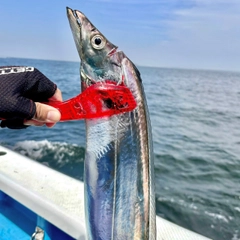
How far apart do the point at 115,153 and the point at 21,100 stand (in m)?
0.40

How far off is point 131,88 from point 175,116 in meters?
12.9

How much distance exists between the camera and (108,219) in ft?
3.68

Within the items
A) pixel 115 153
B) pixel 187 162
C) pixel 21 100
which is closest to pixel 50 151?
pixel 187 162

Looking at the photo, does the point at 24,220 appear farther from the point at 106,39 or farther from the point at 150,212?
the point at 106,39

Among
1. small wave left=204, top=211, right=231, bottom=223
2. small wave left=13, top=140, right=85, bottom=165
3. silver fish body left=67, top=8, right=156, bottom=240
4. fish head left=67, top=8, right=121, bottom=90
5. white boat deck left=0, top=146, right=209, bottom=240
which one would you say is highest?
fish head left=67, top=8, right=121, bottom=90

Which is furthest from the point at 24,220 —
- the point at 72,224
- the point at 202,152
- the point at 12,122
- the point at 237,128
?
the point at 237,128

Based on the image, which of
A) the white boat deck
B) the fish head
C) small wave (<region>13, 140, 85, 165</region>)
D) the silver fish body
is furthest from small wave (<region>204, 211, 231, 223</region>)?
the fish head

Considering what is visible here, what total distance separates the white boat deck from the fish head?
142cm

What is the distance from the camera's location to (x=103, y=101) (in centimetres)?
109

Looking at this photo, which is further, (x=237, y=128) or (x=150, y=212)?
(x=237, y=128)

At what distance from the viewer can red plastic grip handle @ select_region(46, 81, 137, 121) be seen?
1060 millimetres

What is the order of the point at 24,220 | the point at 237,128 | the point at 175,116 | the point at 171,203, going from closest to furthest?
the point at 24,220, the point at 171,203, the point at 237,128, the point at 175,116

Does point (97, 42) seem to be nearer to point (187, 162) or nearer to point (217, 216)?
point (217, 216)

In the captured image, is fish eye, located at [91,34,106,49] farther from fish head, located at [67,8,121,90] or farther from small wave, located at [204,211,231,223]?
small wave, located at [204,211,231,223]
